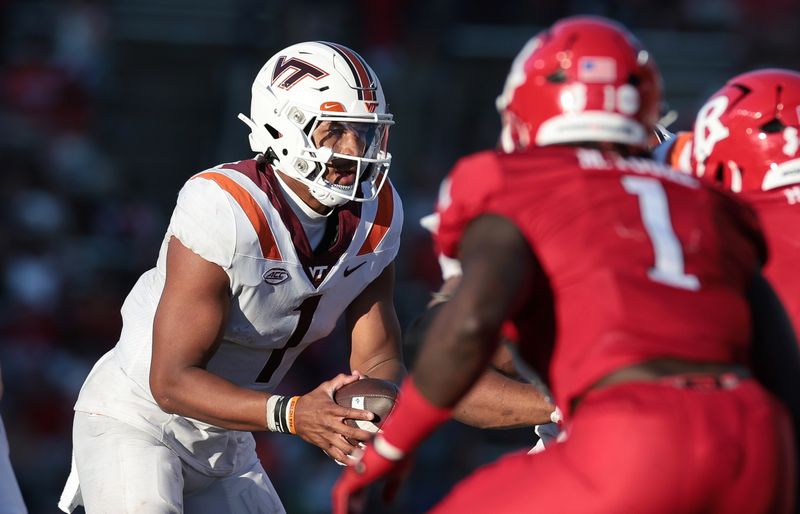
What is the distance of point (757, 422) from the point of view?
2344 mm

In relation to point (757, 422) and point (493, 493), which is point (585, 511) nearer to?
point (493, 493)

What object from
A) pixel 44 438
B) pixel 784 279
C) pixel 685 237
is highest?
pixel 685 237

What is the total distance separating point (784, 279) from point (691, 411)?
87 centimetres

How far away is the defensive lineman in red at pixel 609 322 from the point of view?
2283 mm

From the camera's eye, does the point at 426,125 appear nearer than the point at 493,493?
No

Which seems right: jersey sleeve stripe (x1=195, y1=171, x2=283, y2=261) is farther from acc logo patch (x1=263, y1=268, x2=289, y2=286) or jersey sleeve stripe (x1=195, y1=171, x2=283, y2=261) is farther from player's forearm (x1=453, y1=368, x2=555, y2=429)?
player's forearm (x1=453, y1=368, x2=555, y2=429)

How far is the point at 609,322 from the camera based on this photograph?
2.39 metres

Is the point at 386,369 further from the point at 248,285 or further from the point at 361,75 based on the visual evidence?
the point at 361,75

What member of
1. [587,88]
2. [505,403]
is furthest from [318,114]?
[587,88]

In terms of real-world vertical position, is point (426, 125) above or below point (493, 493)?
below

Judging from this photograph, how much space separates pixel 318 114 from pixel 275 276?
1.78 feet

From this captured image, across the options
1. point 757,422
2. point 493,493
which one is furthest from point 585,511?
point 757,422

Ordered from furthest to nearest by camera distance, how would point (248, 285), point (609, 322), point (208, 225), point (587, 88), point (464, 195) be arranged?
point (248, 285) < point (208, 225) < point (587, 88) < point (464, 195) < point (609, 322)

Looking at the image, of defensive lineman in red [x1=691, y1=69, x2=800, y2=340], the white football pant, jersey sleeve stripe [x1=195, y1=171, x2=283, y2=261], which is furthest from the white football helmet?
defensive lineman in red [x1=691, y1=69, x2=800, y2=340]
